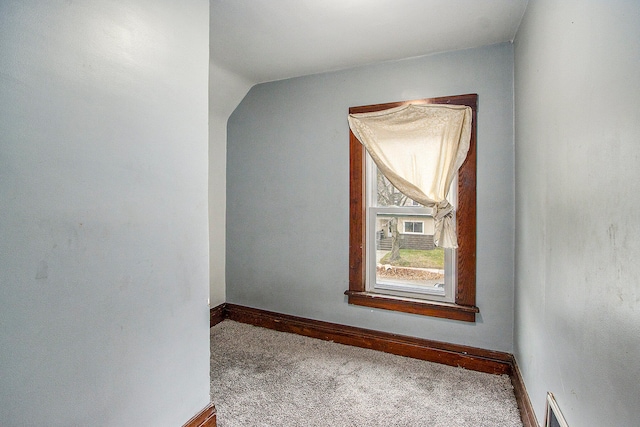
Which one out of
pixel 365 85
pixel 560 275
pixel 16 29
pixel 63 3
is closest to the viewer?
pixel 16 29

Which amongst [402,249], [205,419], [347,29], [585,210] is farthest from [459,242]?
[205,419]

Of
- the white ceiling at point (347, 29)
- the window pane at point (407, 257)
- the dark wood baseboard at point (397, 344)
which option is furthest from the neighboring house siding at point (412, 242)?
the white ceiling at point (347, 29)

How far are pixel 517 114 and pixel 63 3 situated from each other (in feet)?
7.78

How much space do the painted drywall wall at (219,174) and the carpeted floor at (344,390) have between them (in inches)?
28.9

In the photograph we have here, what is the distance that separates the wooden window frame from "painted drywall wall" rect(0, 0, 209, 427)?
1386mm

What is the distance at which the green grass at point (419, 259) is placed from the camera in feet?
8.65

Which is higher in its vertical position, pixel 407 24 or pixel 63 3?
pixel 407 24

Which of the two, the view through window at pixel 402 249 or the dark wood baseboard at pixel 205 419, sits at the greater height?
the view through window at pixel 402 249

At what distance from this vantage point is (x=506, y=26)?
212 centimetres

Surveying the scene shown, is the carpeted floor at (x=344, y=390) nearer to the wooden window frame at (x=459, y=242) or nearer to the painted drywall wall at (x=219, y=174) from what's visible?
the wooden window frame at (x=459, y=242)

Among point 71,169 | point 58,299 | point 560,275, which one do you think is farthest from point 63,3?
point 560,275

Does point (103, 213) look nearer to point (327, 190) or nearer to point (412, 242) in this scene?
point (327, 190)

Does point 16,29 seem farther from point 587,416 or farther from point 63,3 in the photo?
point 587,416

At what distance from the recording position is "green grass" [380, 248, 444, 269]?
264 cm
